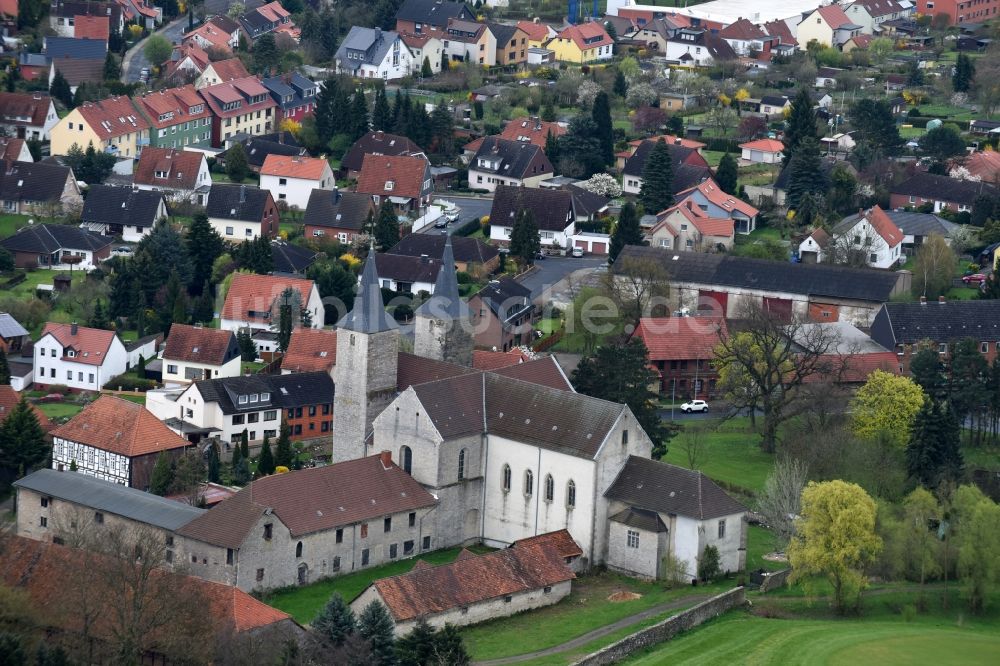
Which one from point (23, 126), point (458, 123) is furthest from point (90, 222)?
point (458, 123)

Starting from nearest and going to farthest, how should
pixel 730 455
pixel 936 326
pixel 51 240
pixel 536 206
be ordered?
pixel 730 455, pixel 936 326, pixel 51 240, pixel 536 206

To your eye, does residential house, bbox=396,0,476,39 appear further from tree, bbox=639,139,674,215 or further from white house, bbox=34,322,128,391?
white house, bbox=34,322,128,391

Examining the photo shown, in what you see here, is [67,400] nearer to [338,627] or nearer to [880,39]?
[338,627]

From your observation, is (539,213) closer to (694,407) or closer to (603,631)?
(694,407)

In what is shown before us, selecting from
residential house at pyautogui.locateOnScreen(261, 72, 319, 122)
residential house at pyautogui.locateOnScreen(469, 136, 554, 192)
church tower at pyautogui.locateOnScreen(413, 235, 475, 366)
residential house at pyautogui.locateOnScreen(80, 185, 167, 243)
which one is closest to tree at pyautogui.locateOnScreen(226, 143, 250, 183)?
residential house at pyautogui.locateOnScreen(80, 185, 167, 243)

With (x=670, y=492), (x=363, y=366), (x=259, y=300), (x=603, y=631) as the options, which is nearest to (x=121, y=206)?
(x=259, y=300)

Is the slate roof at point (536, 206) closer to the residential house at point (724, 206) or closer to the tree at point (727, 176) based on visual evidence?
the residential house at point (724, 206)
